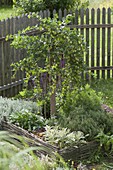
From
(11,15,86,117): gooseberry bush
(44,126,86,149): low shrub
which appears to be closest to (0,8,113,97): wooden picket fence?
(11,15,86,117): gooseberry bush

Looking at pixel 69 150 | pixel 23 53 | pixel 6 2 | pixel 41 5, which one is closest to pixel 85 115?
pixel 69 150

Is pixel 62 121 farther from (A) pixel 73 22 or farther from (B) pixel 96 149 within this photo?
(A) pixel 73 22

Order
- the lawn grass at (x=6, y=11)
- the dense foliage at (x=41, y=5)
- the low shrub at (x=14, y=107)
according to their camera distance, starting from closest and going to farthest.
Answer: the low shrub at (x=14, y=107) → the dense foliage at (x=41, y=5) → the lawn grass at (x=6, y=11)

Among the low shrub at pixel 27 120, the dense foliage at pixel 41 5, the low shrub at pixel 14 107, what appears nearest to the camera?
the low shrub at pixel 27 120

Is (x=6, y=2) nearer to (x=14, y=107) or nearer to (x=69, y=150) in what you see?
(x=14, y=107)

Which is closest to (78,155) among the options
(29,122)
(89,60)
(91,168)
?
(91,168)

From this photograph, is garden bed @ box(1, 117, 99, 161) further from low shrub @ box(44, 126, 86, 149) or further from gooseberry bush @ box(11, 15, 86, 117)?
gooseberry bush @ box(11, 15, 86, 117)

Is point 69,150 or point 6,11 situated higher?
point 6,11

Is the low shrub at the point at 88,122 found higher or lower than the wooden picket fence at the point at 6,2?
lower

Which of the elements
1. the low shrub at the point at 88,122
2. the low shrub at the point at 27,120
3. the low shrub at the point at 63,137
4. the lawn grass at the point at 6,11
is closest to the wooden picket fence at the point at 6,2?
the lawn grass at the point at 6,11

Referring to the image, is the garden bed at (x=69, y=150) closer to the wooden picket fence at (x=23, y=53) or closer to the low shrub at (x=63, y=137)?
the low shrub at (x=63, y=137)

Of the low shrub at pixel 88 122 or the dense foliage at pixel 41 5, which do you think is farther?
the dense foliage at pixel 41 5

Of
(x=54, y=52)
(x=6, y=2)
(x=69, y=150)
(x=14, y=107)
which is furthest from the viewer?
(x=6, y=2)

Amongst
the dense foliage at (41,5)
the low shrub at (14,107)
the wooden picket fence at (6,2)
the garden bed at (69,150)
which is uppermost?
the wooden picket fence at (6,2)
